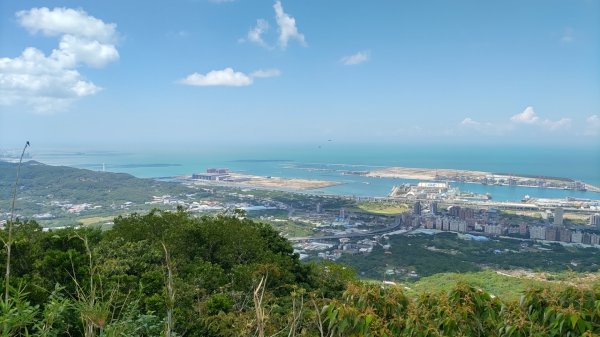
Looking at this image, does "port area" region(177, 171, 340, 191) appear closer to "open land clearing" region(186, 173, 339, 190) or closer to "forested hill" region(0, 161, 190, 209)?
"open land clearing" region(186, 173, 339, 190)

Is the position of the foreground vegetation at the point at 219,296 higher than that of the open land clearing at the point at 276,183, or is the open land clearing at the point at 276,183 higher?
the foreground vegetation at the point at 219,296

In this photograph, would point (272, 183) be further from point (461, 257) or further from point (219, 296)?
point (219, 296)

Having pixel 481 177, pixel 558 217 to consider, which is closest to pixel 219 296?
pixel 558 217

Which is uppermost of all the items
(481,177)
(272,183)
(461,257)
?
(481,177)

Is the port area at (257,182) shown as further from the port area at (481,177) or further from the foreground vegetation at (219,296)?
the foreground vegetation at (219,296)

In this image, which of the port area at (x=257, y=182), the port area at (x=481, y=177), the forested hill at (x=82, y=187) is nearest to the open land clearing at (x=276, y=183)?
the port area at (x=257, y=182)

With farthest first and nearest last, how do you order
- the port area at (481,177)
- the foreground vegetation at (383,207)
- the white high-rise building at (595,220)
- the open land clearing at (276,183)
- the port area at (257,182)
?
the open land clearing at (276,183) < the port area at (257,182) < the port area at (481,177) < the foreground vegetation at (383,207) < the white high-rise building at (595,220)

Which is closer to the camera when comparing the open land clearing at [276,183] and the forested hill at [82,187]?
the forested hill at [82,187]

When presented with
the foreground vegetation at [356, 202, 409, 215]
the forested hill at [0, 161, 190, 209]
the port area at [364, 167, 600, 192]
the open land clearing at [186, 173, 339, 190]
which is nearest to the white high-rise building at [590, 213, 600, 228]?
the foreground vegetation at [356, 202, 409, 215]
